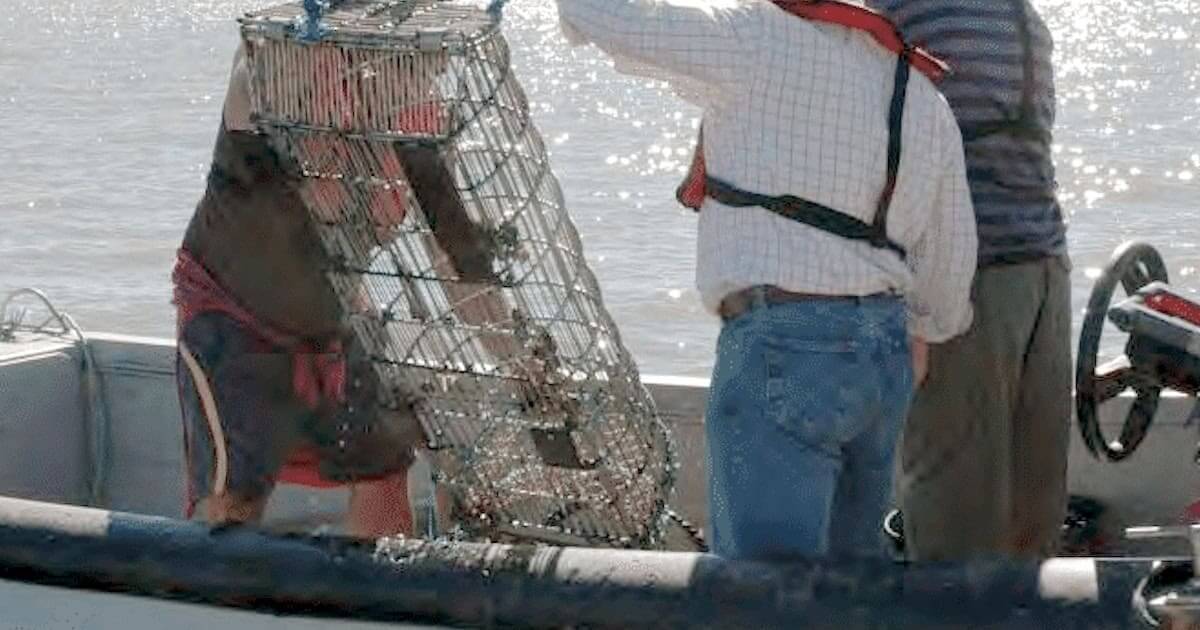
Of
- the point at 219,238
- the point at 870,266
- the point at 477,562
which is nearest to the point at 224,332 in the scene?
the point at 219,238

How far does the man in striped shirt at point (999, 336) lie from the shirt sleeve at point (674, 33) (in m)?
0.79

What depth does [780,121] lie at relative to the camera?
3.94m

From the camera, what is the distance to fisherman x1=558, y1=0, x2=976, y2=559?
3.91m

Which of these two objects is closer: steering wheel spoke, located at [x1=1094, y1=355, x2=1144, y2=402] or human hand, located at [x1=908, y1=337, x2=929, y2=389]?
human hand, located at [x1=908, y1=337, x2=929, y2=389]

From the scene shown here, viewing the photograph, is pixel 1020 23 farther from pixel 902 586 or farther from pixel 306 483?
pixel 306 483

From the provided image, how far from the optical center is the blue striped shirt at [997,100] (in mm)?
4613

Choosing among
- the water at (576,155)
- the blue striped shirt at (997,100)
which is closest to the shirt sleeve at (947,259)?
the blue striped shirt at (997,100)

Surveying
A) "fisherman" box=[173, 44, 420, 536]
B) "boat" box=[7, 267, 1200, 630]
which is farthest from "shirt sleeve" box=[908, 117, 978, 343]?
"fisherman" box=[173, 44, 420, 536]

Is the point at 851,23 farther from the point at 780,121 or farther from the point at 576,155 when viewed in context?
the point at 576,155

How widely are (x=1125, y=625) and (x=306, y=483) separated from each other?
2160 mm

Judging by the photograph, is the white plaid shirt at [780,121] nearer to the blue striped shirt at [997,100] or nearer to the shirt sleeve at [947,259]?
the shirt sleeve at [947,259]

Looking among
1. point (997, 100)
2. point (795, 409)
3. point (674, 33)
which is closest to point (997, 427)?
point (997, 100)

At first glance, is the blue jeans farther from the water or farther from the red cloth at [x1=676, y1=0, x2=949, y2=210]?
the water

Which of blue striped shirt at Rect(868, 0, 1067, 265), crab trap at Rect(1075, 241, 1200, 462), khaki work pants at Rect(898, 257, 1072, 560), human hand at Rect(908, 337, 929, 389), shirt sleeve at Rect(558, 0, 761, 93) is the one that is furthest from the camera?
khaki work pants at Rect(898, 257, 1072, 560)
